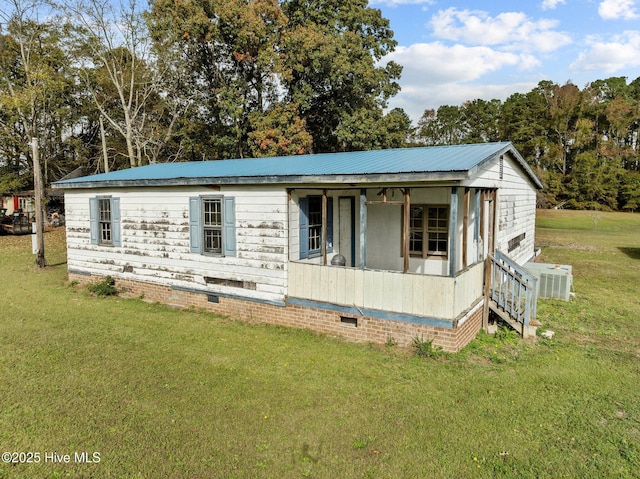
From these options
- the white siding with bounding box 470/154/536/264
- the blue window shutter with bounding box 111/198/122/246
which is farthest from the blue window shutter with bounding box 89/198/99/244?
the white siding with bounding box 470/154/536/264

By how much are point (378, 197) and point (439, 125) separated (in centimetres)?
5888

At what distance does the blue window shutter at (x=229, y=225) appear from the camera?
967 cm

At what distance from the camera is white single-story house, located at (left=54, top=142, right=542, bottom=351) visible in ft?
25.2

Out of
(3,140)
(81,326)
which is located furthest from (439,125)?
(81,326)

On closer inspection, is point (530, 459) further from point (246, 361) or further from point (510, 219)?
point (510, 219)

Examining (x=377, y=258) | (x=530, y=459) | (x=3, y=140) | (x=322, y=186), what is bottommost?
(x=530, y=459)

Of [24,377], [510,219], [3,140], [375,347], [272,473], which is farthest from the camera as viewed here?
[3,140]

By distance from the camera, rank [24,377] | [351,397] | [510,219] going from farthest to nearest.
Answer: [510,219] → [24,377] → [351,397]

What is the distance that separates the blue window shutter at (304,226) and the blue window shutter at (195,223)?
8.48ft

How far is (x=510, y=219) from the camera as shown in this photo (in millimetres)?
12312

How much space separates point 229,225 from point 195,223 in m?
1.09

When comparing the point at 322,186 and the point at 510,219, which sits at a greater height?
the point at 322,186

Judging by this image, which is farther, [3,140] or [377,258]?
[3,140]

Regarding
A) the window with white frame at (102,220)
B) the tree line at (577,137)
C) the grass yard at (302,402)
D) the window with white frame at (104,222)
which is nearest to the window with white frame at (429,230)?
the grass yard at (302,402)
